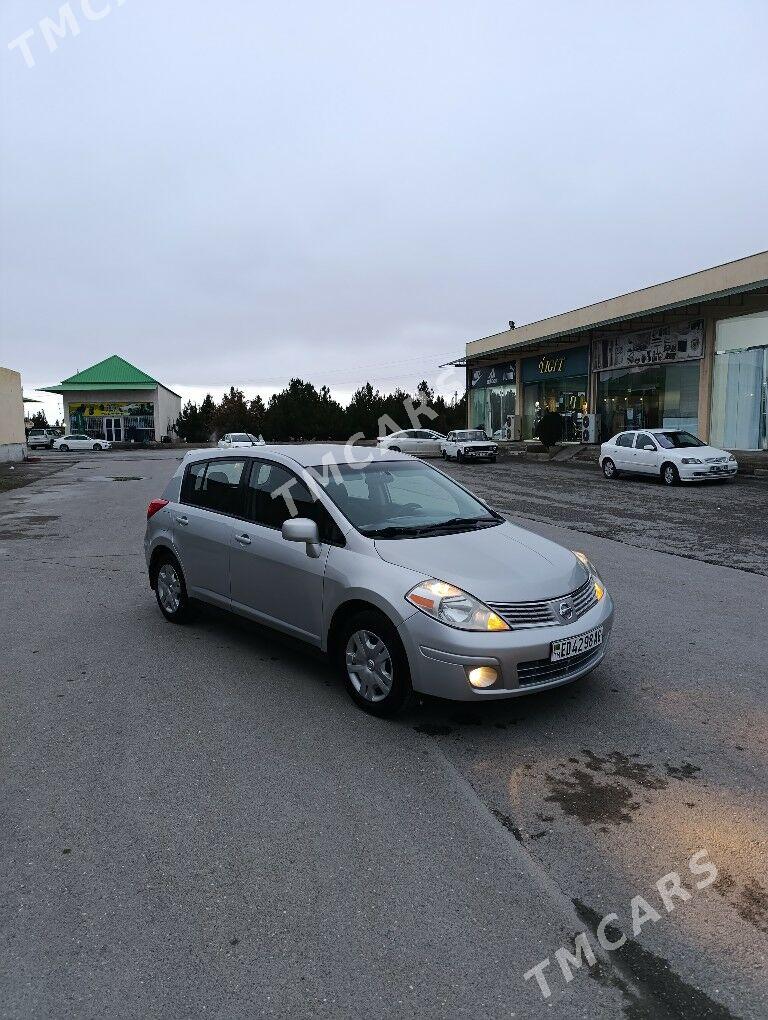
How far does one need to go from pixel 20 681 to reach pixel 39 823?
6.94 feet

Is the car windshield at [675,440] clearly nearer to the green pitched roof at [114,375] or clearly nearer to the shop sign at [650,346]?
the shop sign at [650,346]

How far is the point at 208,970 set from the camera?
94.8 inches

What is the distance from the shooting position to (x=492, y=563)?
175 inches

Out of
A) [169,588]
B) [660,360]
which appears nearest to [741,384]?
[660,360]

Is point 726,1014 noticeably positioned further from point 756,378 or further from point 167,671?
point 756,378

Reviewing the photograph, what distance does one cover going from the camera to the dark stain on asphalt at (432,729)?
4191mm

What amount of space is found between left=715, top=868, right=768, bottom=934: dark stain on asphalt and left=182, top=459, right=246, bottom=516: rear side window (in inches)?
158

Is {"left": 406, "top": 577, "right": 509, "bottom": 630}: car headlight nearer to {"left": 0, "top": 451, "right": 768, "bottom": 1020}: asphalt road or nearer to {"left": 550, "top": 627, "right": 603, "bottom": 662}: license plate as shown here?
{"left": 550, "top": 627, "right": 603, "bottom": 662}: license plate

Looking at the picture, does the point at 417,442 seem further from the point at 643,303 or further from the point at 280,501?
the point at 280,501

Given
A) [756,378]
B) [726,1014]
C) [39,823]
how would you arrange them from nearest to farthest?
1. [726,1014]
2. [39,823]
3. [756,378]

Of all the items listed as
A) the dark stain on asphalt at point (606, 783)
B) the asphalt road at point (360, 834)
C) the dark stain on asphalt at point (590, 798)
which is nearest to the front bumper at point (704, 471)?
the asphalt road at point (360, 834)

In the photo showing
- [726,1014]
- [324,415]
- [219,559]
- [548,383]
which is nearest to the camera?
[726,1014]

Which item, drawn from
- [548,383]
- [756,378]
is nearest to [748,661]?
[756,378]

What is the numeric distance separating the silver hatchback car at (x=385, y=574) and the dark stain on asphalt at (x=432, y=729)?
21 cm
